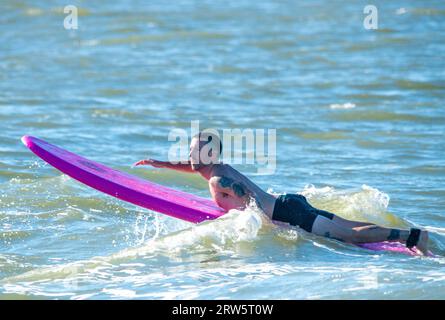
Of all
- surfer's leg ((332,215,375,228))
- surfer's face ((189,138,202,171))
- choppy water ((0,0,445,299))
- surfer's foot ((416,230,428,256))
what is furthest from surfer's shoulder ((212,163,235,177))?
surfer's foot ((416,230,428,256))

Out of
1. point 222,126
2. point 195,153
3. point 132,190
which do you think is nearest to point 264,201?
point 195,153

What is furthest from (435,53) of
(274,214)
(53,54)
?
(274,214)

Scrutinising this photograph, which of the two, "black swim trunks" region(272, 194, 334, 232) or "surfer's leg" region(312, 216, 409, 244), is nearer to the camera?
"surfer's leg" region(312, 216, 409, 244)

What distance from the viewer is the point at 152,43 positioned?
18859 mm

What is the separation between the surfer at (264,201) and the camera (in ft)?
24.1

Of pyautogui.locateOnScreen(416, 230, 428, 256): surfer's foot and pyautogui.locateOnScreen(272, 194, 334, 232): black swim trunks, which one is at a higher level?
pyautogui.locateOnScreen(272, 194, 334, 232): black swim trunks

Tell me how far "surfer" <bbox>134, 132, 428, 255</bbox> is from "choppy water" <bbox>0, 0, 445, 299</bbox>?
0.10 m

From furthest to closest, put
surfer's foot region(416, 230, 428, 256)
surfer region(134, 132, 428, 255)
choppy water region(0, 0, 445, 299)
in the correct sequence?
surfer region(134, 132, 428, 255) < surfer's foot region(416, 230, 428, 256) < choppy water region(0, 0, 445, 299)

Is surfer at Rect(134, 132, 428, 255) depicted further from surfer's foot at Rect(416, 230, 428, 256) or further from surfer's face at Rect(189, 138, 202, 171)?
surfer's foot at Rect(416, 230, 428, 256)

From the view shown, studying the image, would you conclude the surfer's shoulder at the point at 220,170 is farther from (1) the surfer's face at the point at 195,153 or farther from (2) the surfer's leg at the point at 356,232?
(2) the surfer's leg at the point at 356,232

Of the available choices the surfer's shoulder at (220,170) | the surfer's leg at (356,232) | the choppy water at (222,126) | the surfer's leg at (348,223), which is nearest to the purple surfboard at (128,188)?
the choppy water at (222,126)

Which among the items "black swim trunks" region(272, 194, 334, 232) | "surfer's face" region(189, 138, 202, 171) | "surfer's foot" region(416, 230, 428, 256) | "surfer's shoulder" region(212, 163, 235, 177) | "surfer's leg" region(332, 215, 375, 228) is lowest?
"surfer's foot" region(416, 230, 428, 256)

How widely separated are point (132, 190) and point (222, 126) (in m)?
5.00

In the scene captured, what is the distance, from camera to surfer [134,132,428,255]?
734cm
